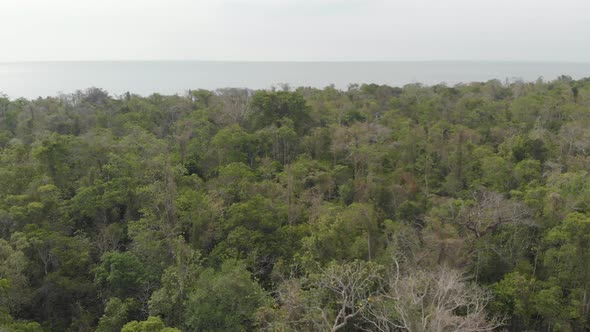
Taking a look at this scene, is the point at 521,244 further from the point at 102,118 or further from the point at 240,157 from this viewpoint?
the point at 102,118

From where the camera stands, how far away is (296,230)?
2059 cm

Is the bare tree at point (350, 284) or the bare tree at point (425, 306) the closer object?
the bare tree at point (425, 306)

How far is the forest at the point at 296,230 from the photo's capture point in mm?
14523

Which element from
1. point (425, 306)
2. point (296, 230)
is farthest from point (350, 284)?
point (296, 230)

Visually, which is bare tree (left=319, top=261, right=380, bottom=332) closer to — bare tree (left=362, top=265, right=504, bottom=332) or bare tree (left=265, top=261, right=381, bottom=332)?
bare tree (left=265, top=261, right=381, bottom=332)

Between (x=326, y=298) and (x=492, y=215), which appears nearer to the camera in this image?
(x=326, y=298)

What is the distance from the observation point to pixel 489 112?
38.1m

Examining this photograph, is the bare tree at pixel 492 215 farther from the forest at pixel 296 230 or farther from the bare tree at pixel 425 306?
the bare tree at pixel 425 306

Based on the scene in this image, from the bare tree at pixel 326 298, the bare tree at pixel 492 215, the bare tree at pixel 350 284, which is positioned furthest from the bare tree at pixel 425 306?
the bare tree at pixel 492 215

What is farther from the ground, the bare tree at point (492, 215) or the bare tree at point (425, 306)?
the bare tree at point (492, 215)

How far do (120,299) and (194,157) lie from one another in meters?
13.7

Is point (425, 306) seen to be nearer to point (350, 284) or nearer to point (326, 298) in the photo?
point (350, 284)

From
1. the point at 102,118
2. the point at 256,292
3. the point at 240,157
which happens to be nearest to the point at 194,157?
the point at 240,157

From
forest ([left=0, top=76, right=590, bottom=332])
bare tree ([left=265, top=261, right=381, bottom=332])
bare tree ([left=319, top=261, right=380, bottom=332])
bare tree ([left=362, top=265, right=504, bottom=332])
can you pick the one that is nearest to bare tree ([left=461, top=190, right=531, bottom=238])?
forest ([left=0, top=76, right=590, bottom=332])
